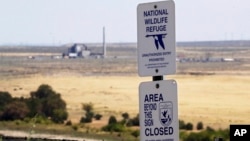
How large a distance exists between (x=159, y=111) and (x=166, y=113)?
0.17ft

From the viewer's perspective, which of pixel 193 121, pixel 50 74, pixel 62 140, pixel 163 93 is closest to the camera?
pixel 163 93

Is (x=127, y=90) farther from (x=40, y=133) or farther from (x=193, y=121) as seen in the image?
(x=40, y=133)

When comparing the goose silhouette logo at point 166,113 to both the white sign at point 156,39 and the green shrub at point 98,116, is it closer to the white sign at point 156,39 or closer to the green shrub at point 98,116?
the white sign at point 156,39

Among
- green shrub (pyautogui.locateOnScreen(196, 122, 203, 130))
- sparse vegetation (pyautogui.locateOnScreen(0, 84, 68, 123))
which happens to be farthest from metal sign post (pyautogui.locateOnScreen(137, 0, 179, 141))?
sparse vegetation (pyautogui.locateOnScreen(0, 84, 68, 123))

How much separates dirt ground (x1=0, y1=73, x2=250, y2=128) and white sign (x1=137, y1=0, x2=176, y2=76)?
35260mm

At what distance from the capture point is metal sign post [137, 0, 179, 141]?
18.3ft

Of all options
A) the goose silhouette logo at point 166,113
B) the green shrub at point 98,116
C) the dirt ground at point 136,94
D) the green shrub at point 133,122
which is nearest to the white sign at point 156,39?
the goose silhouette logo at point 166,113

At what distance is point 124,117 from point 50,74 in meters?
50.6

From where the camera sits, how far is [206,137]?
3269 centimetres

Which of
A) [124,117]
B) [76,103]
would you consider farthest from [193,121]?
[76,103]

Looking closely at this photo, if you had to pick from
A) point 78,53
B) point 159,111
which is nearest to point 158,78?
point 159,111

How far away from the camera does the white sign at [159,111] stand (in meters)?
5.59

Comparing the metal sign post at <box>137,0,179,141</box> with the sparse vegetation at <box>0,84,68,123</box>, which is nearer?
the metal sign post at <box>137,0,179,141</box>

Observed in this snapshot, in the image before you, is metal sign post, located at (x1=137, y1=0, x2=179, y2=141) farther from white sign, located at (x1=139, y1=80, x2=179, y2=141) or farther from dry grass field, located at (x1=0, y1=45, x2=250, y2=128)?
dry grass field, located at (x1=0, y1=45, x2=250, y2=128)
